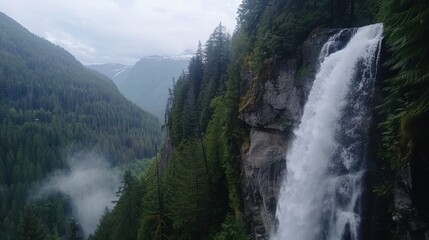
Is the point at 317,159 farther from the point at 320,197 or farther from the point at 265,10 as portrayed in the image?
the point at 265,10

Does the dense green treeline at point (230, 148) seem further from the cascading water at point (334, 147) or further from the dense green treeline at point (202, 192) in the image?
the cascading water at point (334, 147)

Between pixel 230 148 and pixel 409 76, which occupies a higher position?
pixel 409 76

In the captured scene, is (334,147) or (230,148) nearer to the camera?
(334,147)

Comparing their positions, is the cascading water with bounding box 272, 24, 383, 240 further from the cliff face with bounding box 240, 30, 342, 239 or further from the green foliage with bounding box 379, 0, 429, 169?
the green foliage with bounding box 379, 0, 429, 169

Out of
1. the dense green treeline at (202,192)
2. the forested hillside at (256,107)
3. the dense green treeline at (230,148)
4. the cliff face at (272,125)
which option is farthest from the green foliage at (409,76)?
the dense green treeline at (202,192)

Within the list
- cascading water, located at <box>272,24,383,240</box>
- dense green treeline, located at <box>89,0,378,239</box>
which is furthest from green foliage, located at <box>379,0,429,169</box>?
dense green treeline, located at <box>89,0,378,239</box>

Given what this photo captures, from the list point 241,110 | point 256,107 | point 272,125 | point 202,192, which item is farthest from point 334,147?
point 202,192

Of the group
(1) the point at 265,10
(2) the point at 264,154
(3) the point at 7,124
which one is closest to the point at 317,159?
(2) the point at 264,154

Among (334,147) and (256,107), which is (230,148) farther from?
(334,147)
